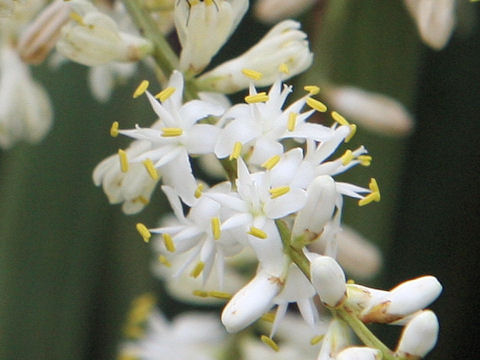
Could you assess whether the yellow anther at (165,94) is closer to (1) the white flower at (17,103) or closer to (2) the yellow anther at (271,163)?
(2) the yellow anther at (271,163)

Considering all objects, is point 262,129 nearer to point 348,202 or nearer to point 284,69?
point 284,69

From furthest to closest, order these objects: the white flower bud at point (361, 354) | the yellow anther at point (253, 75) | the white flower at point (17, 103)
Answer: the white flower at point (17, 103)
the yellow anther at point (253, 75)
the white flower bud at point (361, 354)

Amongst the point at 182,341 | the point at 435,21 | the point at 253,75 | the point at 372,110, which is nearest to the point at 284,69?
the point at 253,75

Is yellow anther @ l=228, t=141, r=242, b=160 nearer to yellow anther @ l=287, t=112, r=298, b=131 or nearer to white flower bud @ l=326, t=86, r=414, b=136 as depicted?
yellow anther @ l=287, t=112, r=298, b=131

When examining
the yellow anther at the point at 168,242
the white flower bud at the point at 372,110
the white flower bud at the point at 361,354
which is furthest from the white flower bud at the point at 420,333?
the white flower bud at the point at 372,110

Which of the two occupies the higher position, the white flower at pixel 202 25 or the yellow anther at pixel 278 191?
the white flower at pixel 202 25

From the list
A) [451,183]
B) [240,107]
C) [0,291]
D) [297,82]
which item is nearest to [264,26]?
[297,82]

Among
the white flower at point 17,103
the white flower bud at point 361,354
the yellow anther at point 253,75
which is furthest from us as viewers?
the white flower at point 17,103
